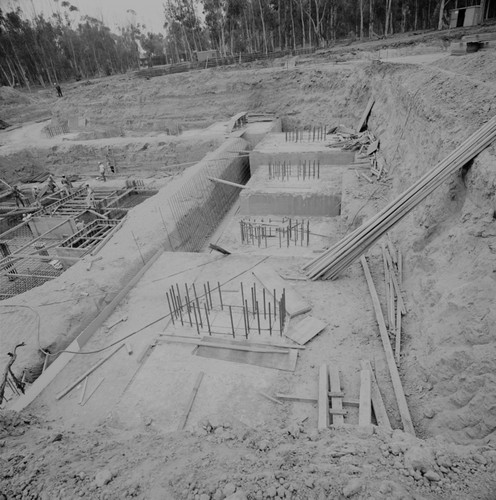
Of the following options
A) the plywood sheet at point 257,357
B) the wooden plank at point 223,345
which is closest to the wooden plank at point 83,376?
the wooden plank at point 223,345

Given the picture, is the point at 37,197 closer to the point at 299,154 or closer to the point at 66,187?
the point at 66,187

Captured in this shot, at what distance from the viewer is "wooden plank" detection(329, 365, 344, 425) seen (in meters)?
4.82

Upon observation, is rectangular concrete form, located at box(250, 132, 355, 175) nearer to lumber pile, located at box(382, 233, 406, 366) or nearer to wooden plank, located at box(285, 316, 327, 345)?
lumber pile, located at box(382, 233, 406, 366)

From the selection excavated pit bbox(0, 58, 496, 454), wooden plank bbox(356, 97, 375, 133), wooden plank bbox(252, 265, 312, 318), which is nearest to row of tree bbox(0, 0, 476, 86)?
wooden plank bbox(356, 97, 375, 133)

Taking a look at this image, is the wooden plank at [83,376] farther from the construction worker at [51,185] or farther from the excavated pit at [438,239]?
the construction worker at [51,185]

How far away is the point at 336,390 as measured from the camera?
523 centimetres

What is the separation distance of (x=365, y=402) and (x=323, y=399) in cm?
58

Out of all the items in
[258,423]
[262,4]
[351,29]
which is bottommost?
[258,423]

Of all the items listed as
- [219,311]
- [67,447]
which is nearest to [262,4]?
[219,311]

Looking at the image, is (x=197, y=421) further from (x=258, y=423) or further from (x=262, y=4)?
(x=262, y=4)

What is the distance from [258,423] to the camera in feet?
16.3

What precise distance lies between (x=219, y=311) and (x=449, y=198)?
17.0 ft

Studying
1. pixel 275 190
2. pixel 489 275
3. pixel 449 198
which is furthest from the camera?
pixel 275 190

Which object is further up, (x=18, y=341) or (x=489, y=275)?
(x=489, y=275)
